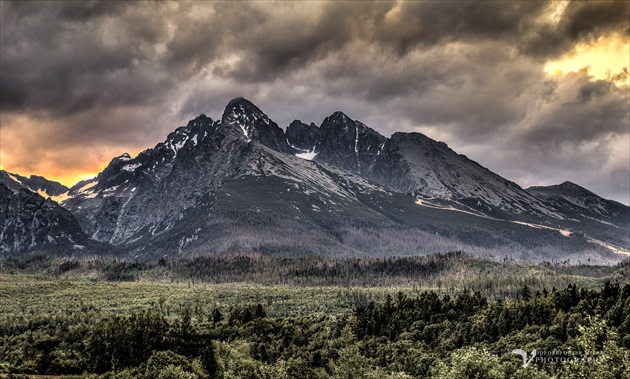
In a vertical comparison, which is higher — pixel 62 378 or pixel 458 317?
pixel 458 317

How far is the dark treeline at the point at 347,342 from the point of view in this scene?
386 feet

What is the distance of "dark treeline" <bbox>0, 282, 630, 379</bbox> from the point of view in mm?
117562

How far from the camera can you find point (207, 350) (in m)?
143

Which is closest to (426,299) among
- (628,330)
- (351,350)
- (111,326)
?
(351,350)

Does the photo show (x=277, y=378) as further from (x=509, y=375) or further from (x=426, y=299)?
(x=426, y=299)

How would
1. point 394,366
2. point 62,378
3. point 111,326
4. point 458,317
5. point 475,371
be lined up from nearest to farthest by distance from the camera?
point 475,371
point 62,378
point 111,326
point 394,366
point 458,317

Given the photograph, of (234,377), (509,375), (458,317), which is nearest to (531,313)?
(458,317)

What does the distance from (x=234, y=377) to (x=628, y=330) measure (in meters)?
89.7

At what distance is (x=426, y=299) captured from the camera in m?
188

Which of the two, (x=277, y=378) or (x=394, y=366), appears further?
Result: (x=394, y=366)

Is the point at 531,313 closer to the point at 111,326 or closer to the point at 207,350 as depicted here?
the point at 207,350

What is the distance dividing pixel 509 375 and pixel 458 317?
77844mm

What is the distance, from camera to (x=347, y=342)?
539 ft

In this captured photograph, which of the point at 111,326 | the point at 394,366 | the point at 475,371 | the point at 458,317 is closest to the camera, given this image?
the point at 475,371
